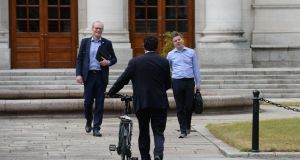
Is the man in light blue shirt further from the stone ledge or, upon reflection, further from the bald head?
the stone ledge

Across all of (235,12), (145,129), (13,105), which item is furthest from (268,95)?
(145,129)

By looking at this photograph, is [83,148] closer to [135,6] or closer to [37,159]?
[37,159]

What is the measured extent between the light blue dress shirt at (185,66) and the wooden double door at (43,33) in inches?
609

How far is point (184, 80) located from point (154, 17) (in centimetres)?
1591

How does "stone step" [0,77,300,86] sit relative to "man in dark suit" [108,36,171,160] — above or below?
below

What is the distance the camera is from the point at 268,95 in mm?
28109

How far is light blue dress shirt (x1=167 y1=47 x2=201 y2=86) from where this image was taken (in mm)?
16547

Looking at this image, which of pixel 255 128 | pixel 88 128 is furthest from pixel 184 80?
pixel 255 128

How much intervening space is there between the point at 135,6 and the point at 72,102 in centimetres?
1318

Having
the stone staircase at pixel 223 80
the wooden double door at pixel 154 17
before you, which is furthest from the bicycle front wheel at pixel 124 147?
the wooden double door at pixel 154 17

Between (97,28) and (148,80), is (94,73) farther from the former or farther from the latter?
(148,80)

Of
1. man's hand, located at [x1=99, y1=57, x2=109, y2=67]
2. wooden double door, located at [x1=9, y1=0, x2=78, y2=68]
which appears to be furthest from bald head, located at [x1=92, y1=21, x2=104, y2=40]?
wooden double door, located at [x1=9, y1=0, x2=78, y2=68]

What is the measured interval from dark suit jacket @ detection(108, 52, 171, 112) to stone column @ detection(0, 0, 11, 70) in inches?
745

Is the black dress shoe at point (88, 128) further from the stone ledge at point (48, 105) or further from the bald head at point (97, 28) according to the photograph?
the stone ledge at point (48, 105)
